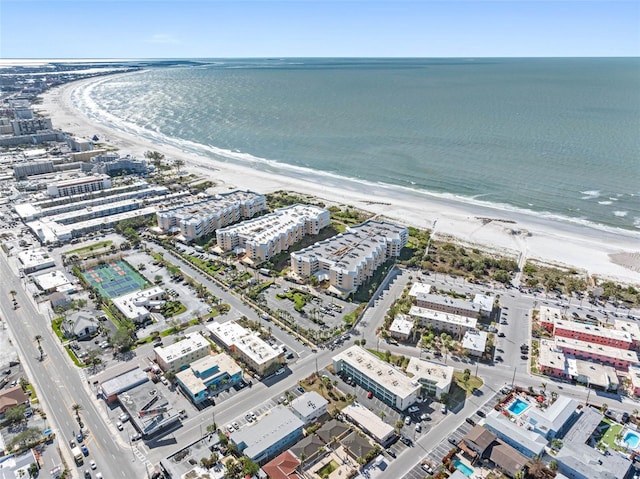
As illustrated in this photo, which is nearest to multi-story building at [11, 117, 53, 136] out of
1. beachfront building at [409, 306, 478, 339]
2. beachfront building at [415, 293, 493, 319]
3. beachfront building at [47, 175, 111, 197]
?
beachfront building at [47, 175, 111, 197]

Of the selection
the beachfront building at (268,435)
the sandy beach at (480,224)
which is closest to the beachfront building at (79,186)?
the sandy beach at (480,224)

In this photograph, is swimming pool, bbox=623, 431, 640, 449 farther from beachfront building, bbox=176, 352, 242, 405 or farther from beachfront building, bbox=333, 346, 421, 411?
beachfront building, bbox=176, 352, 242, 405

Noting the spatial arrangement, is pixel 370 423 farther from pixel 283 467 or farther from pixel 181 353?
pixel 181 353

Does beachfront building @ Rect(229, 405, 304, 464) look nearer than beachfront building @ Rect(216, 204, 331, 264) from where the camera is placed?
Yes

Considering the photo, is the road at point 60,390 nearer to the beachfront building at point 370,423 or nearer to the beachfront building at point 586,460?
the beachfront building at point 370,423

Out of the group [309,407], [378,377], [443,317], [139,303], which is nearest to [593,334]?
[443,317]

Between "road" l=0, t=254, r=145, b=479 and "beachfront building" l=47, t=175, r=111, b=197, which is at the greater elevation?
"beachfront building" l=47, t=175, r=111, b=197
